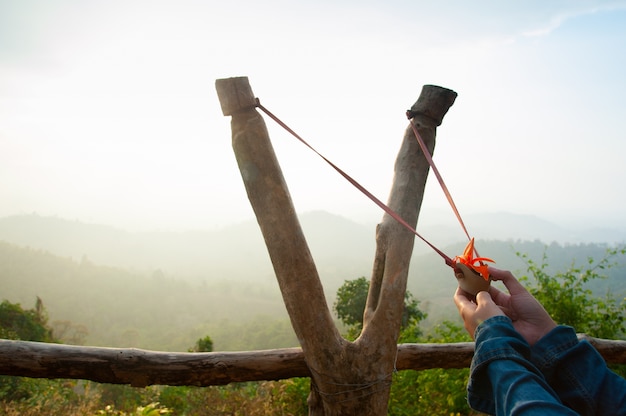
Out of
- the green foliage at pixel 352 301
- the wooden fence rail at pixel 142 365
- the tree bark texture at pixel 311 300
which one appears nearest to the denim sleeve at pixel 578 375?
the tree bark texture at pixel 311 300

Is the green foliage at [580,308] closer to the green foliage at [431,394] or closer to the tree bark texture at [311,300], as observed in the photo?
the green foliage at [431,394]

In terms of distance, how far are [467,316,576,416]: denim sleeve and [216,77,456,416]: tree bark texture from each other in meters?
0.97

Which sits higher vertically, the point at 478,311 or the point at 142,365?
the point at 478,311

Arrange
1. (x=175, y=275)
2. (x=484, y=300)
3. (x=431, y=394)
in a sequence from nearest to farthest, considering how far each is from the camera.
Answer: (x=484, y=300)
(x=431, y=394)
(x=175, y=275)

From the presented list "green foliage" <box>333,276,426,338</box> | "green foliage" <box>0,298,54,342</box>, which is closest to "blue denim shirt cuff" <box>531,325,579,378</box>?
"green foliage" <box>333,276,426,338</box>

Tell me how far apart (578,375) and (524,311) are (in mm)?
270

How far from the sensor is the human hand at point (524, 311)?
127 centimetres

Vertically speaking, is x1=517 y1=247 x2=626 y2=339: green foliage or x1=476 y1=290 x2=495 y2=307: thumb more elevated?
x1=476 y1=290 x2=495 y2=307: thumb

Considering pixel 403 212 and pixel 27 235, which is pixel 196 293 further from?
pixel 403 212

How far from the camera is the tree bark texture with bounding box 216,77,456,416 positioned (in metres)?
1.94

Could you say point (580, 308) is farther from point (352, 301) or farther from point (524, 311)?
point (352, 301)

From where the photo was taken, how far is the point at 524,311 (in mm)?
1326

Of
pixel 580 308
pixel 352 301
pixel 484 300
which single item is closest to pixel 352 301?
pixel 352 301

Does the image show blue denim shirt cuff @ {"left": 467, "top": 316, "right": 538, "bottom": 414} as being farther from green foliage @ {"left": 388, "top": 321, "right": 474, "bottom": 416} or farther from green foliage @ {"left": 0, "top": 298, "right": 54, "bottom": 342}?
green foliage @ {"left": 0, "top": 298, "right": 54, "bottom": 342}
